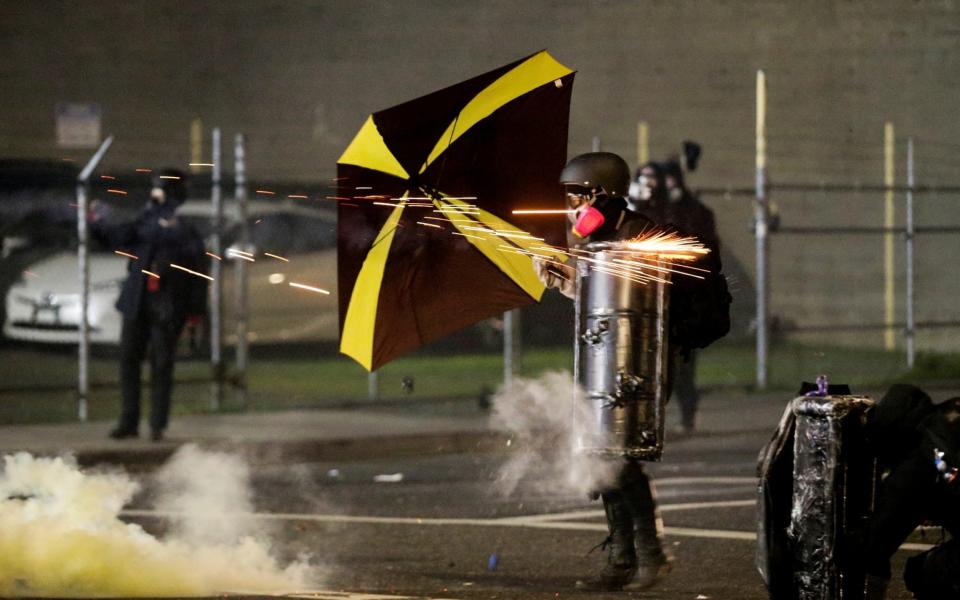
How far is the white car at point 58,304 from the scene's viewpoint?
17.1m

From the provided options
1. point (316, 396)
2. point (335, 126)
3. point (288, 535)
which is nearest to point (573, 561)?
point (288, 535)

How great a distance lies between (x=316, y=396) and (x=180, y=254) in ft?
14.1

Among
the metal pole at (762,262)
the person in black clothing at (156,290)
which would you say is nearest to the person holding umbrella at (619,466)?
the person in black clothing at (156,290)

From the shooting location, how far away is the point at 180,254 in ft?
41.9

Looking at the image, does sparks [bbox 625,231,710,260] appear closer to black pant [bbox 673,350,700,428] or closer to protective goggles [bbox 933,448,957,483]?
protective goggles [bbox 933,448,957,483]

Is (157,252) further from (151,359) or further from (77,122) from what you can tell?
(77,122)

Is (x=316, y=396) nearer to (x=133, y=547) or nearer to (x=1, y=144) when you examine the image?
(x=1, y=144)

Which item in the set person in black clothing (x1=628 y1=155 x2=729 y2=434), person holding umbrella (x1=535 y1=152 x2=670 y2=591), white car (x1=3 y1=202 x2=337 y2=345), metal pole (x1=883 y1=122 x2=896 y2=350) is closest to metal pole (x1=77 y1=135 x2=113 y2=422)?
white car (x1=3 y1=202 x2=337 y2=345)

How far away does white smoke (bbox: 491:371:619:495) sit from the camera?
7.09 m

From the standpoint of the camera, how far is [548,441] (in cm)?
1280

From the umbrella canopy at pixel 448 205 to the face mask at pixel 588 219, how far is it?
28 centimetres

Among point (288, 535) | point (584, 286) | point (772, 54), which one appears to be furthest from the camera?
point (772, 54)

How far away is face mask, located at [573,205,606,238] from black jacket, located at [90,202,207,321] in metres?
6.09

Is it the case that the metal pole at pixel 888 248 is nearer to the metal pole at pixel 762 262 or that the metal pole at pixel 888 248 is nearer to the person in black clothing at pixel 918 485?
the metal pole at pixel 762 262
